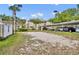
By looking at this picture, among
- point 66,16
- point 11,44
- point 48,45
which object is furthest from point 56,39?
point 11,44

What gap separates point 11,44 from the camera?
2.80 metres

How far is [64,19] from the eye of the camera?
2879 millimetres

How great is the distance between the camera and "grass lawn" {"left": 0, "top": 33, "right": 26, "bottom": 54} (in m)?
2.78

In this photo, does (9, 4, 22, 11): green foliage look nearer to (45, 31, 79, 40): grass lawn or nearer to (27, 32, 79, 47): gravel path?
(27, 32, 79, 47): gravel path

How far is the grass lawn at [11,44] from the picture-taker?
2.78 m

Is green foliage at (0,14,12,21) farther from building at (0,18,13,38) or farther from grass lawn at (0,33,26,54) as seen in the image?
grass lawn at (0,33,26,54)

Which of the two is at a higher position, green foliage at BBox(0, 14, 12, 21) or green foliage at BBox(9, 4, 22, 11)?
green foliage at BBox(9, 4, 22, 11)

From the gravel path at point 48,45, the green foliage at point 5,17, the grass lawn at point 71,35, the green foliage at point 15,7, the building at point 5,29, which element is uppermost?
the green foliage at point 15,7

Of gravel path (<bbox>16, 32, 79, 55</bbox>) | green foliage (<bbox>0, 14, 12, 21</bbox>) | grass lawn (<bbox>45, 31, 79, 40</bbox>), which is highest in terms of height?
green foliage (<bbox>0, 14, 12, 21</bbox>)

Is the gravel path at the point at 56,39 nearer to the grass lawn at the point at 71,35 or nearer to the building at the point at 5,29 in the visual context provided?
the grass lawn at the point at 71,35

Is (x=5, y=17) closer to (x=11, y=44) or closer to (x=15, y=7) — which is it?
(x=15, y=7)

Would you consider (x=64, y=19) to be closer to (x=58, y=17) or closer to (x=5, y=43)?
(x=58, y=17)

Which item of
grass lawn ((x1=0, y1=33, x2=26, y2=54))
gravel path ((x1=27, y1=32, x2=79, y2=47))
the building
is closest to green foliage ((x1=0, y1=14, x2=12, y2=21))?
the building

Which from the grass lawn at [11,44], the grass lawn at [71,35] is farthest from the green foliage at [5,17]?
the grass lawn at [71,35]
